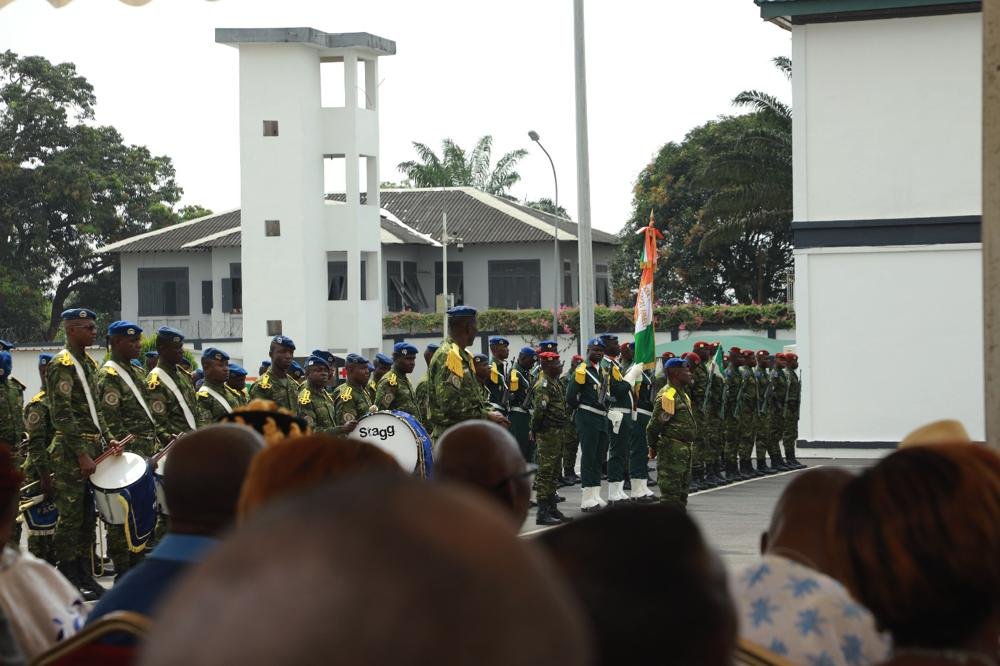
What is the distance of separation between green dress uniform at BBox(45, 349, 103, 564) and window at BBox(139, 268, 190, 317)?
46.6m

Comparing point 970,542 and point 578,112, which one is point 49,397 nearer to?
point 970,542

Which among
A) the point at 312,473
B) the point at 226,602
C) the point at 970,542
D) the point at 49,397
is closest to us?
the point at 226,602

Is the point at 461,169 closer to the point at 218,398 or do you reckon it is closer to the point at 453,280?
the point at 453,280

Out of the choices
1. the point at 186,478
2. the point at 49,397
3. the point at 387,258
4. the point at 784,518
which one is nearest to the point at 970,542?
the point at 784,518

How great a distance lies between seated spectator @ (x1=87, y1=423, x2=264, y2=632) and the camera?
3295 mm

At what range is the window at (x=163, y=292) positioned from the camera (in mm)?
56500

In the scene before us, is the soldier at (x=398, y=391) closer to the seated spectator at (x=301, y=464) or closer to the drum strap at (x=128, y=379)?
the drum strap at (x=128, y=379)

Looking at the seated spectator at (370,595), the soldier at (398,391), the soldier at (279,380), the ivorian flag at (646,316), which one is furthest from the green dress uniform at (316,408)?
the seated spectator at (370,595)

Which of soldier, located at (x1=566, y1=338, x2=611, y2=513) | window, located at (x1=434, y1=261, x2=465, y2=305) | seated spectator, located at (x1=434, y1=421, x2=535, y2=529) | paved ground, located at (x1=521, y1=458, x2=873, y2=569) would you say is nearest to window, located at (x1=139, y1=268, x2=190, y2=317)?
window, located at (x1=434, y1=261, x2=465, y2=305)

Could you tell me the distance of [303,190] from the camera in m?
44.7

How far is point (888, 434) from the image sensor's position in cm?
2375

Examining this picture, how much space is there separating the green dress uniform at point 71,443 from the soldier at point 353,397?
17.1 feet

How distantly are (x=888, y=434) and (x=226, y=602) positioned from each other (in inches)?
929

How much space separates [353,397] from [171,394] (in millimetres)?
4952
